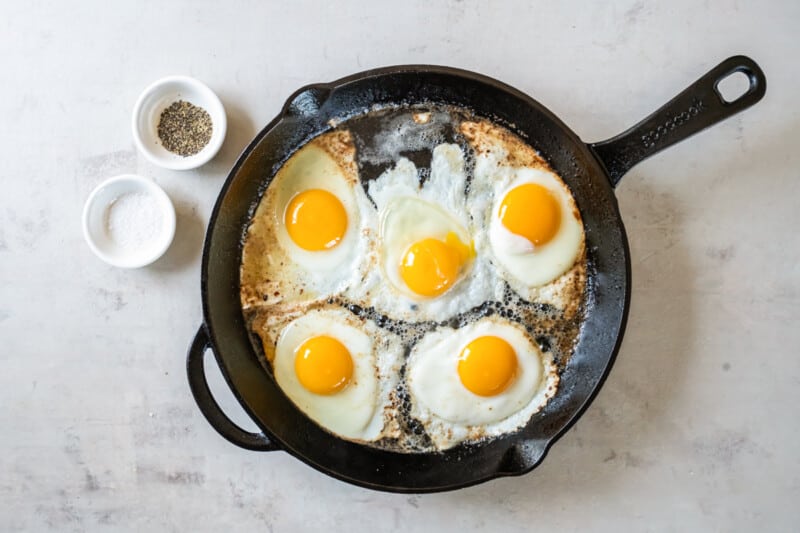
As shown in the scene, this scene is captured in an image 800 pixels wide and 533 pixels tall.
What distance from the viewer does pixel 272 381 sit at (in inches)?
106

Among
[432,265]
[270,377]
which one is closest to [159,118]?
[270,377]

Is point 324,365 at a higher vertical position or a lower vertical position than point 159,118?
lower

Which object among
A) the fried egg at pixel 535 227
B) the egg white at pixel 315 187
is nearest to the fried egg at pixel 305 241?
the egg white at pixel 315 187

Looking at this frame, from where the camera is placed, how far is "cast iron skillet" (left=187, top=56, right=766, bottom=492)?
98.0 inches

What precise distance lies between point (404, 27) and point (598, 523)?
2.10 meters

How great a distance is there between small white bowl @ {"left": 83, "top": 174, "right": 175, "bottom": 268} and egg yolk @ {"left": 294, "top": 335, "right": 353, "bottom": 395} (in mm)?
678

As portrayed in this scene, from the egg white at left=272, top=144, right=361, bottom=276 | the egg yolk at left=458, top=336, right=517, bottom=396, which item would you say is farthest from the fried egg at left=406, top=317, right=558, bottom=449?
the egg white at left=272, top=144, right=361, bottom=276

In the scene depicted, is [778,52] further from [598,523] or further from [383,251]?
[598,523]

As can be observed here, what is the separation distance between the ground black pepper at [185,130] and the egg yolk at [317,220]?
45 centimetres

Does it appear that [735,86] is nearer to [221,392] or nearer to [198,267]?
[198,267]

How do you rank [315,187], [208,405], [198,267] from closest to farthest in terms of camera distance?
[208,405] < [315,187] < [198,267]

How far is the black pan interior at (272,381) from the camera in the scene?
2.52m

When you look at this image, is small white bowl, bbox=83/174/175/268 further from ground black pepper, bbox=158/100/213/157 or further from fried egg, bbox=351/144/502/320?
fried egg, bbox=351/144/502/320

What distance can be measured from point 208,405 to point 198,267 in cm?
56
